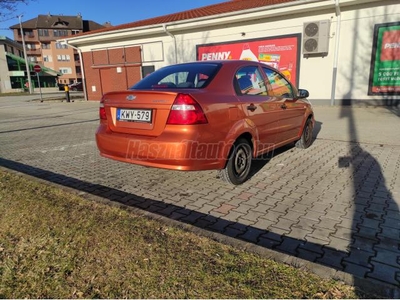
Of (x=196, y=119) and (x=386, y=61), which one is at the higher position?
(x=386, y=61)

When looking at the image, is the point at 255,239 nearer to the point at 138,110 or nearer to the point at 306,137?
the point at 138,110

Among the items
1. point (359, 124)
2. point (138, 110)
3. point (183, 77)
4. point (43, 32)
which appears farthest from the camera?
point (43, 32)

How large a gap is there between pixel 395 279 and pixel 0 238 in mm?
3229

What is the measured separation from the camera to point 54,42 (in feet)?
232

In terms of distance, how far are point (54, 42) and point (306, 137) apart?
259 feet

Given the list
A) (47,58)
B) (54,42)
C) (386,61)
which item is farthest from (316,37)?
(47,58)

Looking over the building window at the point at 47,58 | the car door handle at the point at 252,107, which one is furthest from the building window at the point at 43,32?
the car door handle at the point at 252,107

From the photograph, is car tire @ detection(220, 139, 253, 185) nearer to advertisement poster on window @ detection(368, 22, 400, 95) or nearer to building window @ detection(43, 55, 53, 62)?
advertisement poster on window @ detection(368, 22, 400, 95)

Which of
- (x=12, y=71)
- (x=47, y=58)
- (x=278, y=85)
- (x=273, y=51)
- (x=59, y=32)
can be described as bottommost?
(x=278, y=85)

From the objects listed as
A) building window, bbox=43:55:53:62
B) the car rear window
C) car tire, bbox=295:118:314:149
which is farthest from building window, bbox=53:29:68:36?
the car rear window

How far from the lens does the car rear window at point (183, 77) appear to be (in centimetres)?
353

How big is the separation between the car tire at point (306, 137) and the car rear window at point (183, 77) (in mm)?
2840

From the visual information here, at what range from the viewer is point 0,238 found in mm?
2658

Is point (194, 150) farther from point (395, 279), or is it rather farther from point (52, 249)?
point (395, 279)
